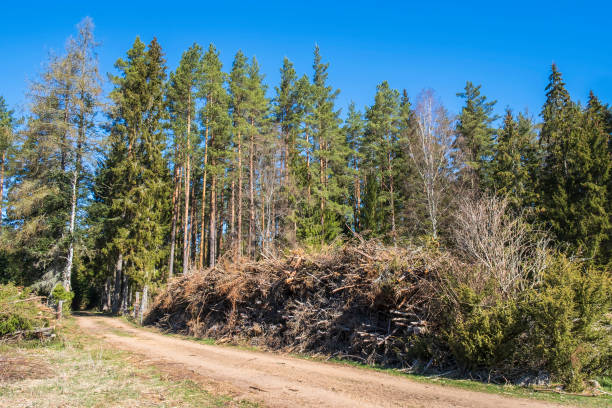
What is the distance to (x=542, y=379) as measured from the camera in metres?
6.09

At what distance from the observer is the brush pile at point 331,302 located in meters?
8.14

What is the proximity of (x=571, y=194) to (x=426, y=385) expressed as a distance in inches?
884

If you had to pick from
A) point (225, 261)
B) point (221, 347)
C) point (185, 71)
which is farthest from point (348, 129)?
point (221, 347)

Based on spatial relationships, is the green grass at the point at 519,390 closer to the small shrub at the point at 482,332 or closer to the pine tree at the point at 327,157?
the small shrub at the point at 482,332

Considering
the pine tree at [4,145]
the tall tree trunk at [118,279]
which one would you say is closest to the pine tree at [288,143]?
the tall tree trunk at [118,279]

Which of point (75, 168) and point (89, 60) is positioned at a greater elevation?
point (89, 60)

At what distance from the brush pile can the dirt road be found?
3.40 ft

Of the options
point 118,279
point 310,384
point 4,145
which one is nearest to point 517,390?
point 310,384

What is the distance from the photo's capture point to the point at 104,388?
5.56m

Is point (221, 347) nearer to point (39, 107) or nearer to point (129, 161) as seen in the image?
point (129, 161)

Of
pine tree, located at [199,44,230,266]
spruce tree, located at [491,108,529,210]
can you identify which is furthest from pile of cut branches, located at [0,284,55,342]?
spruce tree, located at [491,108,529,210]

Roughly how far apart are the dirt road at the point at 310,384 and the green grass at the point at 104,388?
0.63 m

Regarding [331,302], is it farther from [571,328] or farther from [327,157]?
[327,157]

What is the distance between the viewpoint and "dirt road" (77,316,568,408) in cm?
509
